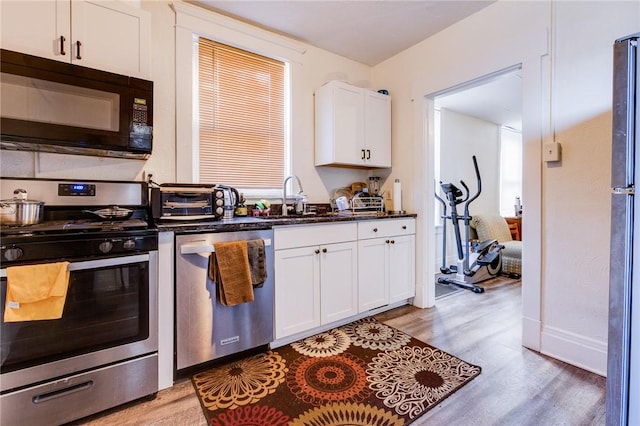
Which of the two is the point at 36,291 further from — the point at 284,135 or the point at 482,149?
the point at 482,149

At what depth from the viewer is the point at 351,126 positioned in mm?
2891

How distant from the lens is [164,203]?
192cm

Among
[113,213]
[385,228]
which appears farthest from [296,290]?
[113,213]

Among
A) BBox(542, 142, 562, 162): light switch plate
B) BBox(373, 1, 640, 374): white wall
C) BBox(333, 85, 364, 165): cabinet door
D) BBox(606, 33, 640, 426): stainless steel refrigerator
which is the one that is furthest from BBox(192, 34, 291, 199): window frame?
BBox(606, 33, 640, 426): stainless steel refrigerator

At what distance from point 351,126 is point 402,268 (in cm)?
152

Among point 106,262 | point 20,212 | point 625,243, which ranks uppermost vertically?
point 20,212

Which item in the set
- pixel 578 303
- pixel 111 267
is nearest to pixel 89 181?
pixel 111 267

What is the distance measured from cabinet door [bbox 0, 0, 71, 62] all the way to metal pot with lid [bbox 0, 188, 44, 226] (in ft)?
2.65

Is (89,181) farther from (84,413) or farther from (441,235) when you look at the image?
(441,235)

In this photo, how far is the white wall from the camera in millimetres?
1792

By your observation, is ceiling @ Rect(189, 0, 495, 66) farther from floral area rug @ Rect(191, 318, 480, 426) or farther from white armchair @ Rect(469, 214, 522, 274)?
white armchair @ Rect(469, 214, 522, 274)

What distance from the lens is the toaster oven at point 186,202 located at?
1.91 meters

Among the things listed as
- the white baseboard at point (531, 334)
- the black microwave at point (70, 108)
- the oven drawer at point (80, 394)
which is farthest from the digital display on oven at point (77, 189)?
the white baseboard at point (531, 334)

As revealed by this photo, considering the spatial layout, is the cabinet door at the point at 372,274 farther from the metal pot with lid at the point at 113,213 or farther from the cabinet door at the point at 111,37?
the cabinet door at the point at 111,37
